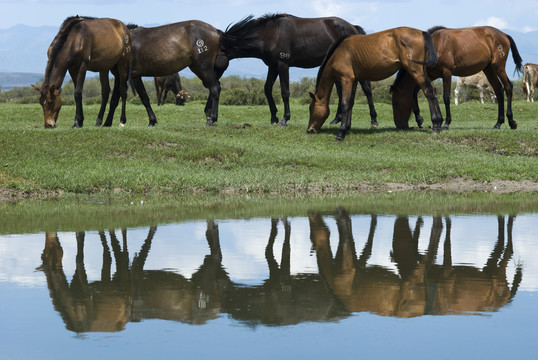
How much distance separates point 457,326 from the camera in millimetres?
5812

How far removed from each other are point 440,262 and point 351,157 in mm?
8551

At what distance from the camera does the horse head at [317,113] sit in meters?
18.8

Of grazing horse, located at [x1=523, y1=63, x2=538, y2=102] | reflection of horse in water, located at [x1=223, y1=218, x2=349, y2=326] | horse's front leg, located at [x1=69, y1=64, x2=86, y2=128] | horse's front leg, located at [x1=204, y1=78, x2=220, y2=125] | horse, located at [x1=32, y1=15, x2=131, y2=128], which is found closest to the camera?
reflection of horse in water, located at [x1=223, y1=218, x2=349, y2=326]

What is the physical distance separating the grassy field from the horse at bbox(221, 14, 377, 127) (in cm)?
154

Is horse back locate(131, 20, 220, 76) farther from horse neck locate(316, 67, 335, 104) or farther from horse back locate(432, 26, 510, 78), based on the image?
horse back locate(432, 26, 510, 78)

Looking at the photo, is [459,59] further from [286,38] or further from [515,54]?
[286,38]

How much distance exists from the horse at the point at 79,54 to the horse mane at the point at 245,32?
8.68 ft

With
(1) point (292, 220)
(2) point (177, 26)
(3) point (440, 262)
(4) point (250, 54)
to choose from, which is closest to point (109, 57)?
(2) point (177, 26)

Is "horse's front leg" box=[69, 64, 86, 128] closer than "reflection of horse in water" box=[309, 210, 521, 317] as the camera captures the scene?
No

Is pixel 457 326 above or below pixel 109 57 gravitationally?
below

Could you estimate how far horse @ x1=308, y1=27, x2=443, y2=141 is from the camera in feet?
58.3

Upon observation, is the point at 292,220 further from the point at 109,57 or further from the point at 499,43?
the point at 499,43

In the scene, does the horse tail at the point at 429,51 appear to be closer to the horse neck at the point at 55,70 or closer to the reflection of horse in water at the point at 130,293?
the horse neck at the point at 55,70

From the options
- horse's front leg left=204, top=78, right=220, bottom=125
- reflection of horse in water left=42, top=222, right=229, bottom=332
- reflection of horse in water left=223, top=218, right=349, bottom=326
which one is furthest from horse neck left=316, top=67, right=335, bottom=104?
reflection of horse in water left=223, top=218, right=349, bottom=326
